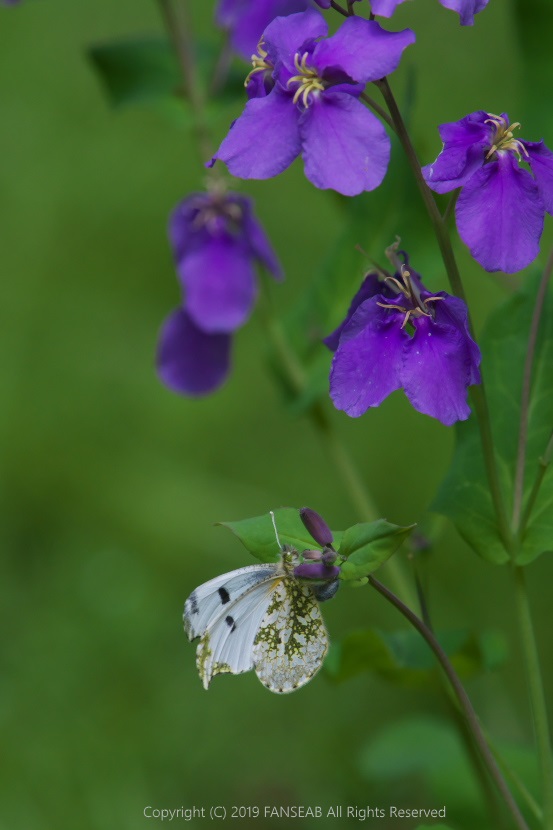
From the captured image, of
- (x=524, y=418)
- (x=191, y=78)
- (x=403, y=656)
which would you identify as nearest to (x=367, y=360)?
(x=524, y=418)

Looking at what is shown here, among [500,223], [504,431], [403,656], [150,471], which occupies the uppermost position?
[500,223]

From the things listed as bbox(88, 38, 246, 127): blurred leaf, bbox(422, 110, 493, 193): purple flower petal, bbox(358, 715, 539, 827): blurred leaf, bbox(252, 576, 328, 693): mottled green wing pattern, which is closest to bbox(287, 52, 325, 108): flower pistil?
bbox(422, 110, 493, 193): purple flower petal

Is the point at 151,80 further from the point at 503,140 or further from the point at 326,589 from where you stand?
the point at 326,589

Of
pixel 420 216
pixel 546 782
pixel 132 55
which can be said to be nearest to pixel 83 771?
pixel 546 782

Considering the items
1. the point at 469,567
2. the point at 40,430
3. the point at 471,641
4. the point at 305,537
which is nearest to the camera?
the point at 305,537

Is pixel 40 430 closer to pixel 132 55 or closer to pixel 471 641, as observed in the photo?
pixel 132 55

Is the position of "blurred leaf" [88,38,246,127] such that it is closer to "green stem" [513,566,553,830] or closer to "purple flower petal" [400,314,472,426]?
"purple flower petal" [400,314,472,426]
